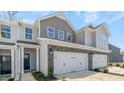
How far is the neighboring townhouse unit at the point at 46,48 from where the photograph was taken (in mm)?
12773

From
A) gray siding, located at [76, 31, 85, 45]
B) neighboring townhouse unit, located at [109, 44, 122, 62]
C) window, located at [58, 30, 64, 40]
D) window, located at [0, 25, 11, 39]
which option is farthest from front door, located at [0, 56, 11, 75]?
neighboring townhouse unit, located at [109, 44, 122, 62]

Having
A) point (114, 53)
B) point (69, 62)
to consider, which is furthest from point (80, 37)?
point (114, 53)

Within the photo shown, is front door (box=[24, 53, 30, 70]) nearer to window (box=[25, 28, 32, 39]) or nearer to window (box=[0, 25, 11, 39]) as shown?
window (box=[25, 28, 32, 39])

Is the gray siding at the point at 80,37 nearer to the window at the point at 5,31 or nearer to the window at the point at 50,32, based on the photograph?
the window at the point at 50,32

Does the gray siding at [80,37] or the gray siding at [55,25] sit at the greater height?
the gray siding at [55,25]

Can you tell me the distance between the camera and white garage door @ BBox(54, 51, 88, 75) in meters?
13.2

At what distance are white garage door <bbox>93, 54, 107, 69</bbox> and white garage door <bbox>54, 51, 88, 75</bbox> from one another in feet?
8.04

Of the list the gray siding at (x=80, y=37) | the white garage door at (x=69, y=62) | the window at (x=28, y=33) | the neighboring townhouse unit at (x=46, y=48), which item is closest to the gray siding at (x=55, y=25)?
the neighboring townhouse unit at (x=46, y=48)

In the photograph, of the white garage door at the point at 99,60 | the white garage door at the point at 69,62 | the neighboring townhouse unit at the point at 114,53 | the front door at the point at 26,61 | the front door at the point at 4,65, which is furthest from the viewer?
the neighboring townhouse unit at the point at 114,53

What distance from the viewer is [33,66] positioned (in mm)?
16062

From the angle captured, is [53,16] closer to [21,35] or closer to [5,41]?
[21,35]

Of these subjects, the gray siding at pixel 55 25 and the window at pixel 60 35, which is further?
the window at pixel 60 35
